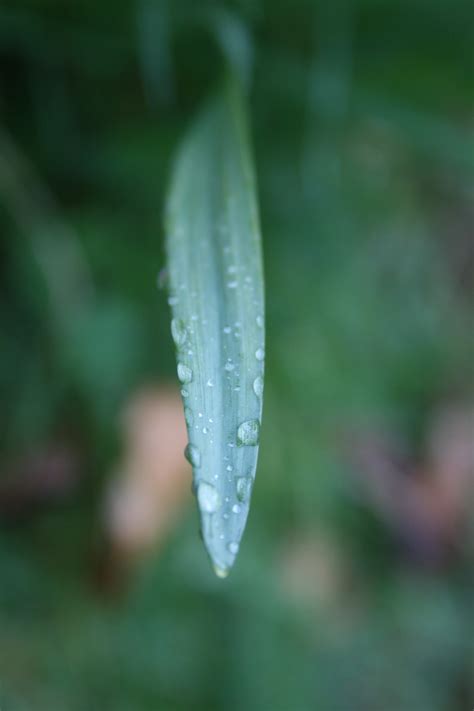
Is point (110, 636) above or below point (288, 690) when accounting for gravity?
above

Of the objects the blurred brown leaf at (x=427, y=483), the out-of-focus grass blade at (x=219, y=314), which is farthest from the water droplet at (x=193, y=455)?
the blurred brown leaf at (x=427, y=483)

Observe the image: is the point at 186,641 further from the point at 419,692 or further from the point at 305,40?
the point at 305,40

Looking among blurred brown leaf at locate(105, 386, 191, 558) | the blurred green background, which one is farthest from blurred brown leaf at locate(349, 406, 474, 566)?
blurred brown leaf at locate(105, 386, 191, 558)

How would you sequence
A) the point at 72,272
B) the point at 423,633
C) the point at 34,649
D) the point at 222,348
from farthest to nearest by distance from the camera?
the point at 423,633, the point at 72,272, the point at 34,649, the point at 222,348

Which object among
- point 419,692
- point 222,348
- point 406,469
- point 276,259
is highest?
point 222,348

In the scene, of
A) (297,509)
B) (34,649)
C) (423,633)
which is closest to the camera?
(34,649)

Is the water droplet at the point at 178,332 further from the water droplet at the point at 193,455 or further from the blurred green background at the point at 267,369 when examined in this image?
the blurred green background at the point at 267,369

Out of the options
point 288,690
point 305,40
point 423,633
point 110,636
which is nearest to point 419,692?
point 423,633

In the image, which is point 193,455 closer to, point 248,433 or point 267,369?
point 248,433
